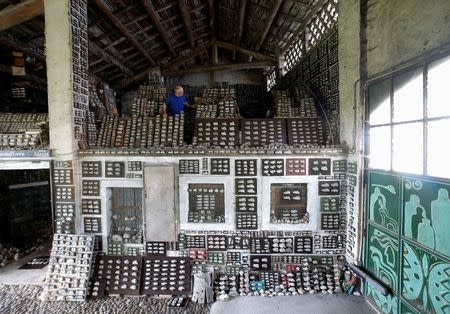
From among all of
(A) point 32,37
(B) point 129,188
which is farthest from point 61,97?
(A) point 32,37

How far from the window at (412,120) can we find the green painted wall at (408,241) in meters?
0.26

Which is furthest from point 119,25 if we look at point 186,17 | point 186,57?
point 186,57

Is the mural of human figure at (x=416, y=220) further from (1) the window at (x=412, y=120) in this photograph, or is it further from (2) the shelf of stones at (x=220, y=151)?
(2) the shelf of stones at (x=220, y=151)

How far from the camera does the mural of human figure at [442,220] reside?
3.37 m

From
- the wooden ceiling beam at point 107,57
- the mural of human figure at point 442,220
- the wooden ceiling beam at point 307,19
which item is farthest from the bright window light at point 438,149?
the wooden ceiling beam at point 107,57

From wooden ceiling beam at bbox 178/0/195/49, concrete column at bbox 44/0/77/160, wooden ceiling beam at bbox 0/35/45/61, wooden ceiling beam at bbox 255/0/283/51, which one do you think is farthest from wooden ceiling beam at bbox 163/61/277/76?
concrete column at bbox 44/0/77/160

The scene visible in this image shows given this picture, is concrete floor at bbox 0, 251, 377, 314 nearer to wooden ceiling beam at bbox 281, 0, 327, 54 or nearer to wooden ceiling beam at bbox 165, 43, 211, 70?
wooden ceiling beam at bbox 281, 0, 327, 54

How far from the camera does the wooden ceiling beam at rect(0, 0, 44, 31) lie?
6000mm

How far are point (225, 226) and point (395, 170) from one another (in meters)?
3.49

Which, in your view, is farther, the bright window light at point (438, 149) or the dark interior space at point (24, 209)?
the dark interior space at point (24, 209)

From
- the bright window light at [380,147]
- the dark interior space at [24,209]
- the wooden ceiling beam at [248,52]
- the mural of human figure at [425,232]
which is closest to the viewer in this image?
the mural of human figure at [425,232]

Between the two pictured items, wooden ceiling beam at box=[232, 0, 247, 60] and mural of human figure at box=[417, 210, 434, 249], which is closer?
mural of human figure at box=[417, 210, 434, 249]

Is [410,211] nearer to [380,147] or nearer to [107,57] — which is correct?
[380,147]

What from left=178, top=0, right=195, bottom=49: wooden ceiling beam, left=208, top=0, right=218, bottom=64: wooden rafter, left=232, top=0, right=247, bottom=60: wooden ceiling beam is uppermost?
left=208, top=0, right=218, bottom=64: wooden rafter
